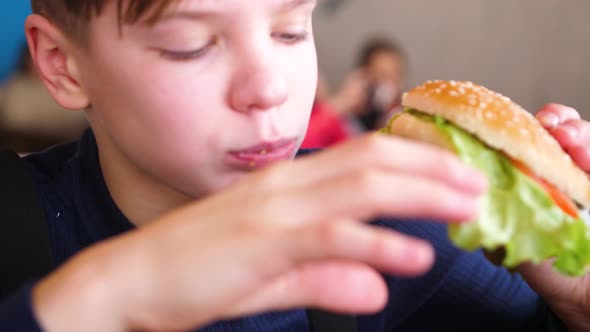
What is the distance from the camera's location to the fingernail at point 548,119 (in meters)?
1.06

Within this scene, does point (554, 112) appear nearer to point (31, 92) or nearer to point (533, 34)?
point (31, 92)

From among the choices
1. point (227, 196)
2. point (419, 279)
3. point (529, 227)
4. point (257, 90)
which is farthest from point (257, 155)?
point (419, 279)

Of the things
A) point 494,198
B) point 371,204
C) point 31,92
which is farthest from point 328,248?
point 31,92

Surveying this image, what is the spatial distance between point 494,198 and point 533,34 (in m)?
4.64

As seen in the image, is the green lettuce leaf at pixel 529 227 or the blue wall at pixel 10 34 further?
the blue wall at pixel 10 34

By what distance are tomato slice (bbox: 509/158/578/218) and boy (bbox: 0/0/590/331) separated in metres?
0.17

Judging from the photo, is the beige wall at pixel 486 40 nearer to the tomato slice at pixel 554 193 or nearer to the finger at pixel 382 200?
the tomato slice at pixel 554 193

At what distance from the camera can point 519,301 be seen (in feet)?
3.97

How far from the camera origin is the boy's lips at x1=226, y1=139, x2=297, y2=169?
0.88m

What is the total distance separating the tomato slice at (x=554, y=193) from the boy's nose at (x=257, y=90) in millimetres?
360

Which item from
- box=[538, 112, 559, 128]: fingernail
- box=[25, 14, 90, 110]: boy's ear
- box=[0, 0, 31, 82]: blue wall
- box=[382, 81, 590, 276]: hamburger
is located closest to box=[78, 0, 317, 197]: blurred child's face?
box=[25, 14, 90, 110]: boy's ear

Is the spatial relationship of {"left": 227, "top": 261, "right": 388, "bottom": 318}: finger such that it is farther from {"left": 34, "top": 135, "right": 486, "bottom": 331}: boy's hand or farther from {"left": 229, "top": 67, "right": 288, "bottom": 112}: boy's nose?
{"left": 229, "top": 67, "right": 288, "bottom": 112}: boy's nose

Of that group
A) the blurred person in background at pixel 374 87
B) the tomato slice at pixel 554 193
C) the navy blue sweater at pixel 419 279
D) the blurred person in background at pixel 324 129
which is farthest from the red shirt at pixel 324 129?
the tomato slice at pixel 554 193

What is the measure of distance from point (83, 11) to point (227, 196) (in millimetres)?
501
